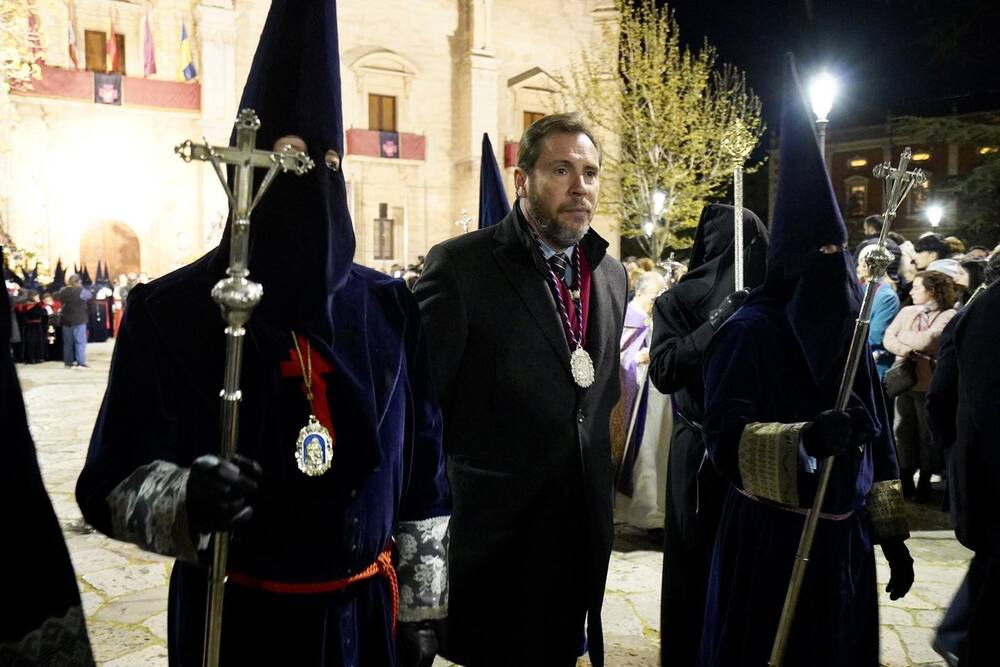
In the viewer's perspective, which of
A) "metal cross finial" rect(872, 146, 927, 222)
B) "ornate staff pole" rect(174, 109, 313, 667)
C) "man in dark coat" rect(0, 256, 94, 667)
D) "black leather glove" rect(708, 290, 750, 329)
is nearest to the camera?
"man in dark coat" rect(0, 256, 94, 667)

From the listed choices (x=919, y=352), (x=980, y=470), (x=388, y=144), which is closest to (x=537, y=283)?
(x=980, y=470)

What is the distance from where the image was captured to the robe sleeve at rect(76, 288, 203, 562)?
65.7 inches

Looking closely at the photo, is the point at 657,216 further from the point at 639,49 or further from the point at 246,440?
the point at 246,440

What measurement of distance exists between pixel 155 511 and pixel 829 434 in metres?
1.93

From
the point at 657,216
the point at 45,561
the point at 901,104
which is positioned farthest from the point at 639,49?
the point at 45,561

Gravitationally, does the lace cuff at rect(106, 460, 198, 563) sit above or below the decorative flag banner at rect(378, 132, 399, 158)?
below

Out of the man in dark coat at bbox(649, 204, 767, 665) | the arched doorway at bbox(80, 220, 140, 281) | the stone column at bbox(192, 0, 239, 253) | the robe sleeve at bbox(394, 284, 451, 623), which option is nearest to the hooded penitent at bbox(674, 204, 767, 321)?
the man in dark coat at bbox(649, 204, 767, 665)

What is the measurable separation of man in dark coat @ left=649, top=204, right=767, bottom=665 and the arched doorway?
27.2 meters

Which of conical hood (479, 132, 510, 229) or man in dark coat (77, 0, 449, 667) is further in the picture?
conical hood (479, 132, 510, 229)

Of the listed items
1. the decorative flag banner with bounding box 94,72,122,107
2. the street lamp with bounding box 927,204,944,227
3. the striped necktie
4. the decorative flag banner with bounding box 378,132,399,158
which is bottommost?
the striped necktie

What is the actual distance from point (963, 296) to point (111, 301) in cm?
2228

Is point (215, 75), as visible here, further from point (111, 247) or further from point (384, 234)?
point (384, 234)

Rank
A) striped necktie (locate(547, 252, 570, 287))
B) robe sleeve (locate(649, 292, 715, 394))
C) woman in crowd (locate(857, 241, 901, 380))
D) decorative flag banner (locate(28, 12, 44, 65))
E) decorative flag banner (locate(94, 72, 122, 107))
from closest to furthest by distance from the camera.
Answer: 1. striped necktie (locate(547, 252, 570, 287))
2. robe sleeve (locate(649, 292, 715, 394))
3. woman in crowd (locate(857, 241, 901, 380))
4. decorative flag banner (locate(28, 12, 44, 65))
5. decorative flag banner (locate(94, 72, 122, 107))

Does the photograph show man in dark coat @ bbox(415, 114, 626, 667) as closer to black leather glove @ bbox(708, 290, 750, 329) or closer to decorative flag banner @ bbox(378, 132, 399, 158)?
black leather glove @ bbox(708, 290, 750, 329)
